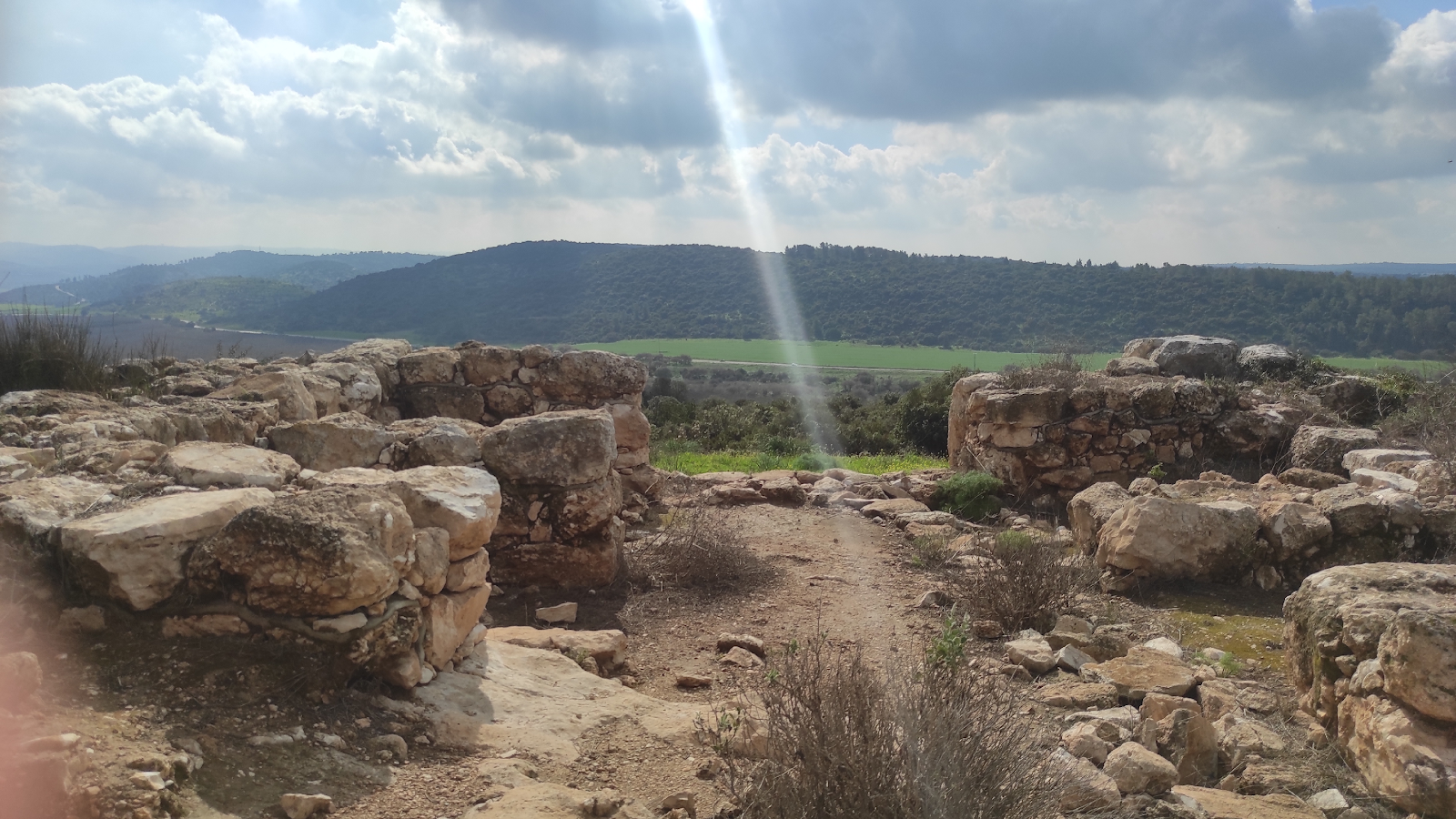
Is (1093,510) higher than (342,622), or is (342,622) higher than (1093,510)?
(342,622)

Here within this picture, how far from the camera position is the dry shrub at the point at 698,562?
6586 mm

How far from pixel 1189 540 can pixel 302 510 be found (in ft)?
19.0

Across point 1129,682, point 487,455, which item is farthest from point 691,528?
point 1129,682

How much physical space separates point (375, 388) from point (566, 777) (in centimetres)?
606

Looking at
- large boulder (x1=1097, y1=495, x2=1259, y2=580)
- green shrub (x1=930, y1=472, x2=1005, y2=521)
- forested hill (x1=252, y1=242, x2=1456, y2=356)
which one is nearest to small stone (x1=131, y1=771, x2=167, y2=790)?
large boulder (x1=1097, y1=495, x2=1259, y2=580)

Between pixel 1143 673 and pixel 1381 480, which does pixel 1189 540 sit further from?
pixel 1143 673

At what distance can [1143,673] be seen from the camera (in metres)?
4.43

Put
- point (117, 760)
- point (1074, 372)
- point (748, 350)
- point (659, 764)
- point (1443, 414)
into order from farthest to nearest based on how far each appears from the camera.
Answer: point (748, 350)
point (1074, 372)
point (1443, 414)
point (659, 764)
point (117, 760)

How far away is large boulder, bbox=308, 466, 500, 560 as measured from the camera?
4.00m

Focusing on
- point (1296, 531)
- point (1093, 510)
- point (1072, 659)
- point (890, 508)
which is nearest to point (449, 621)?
point (1072, 659)

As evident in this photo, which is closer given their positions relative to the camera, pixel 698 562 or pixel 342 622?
pixel 342 622

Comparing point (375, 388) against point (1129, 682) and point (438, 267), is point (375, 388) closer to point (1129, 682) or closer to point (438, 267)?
point (1129, 682)

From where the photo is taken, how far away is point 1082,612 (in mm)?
5902

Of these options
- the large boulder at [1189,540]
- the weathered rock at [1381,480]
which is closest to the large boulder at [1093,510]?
the large boulder at [1189,540]
